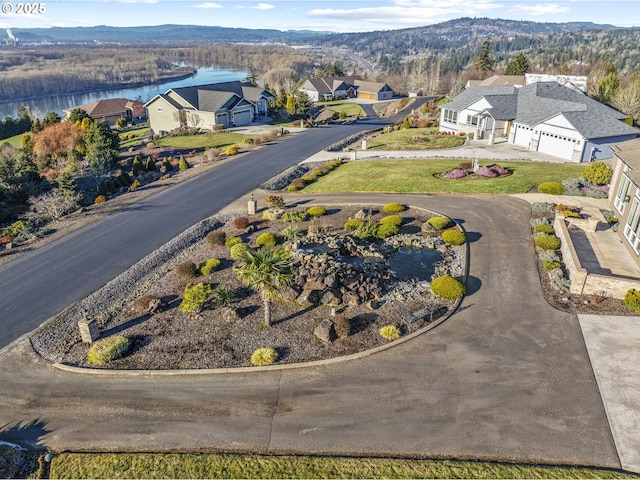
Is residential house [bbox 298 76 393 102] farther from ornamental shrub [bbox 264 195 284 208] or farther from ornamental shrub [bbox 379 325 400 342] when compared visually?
ornamental shrub [bbox 379 325 400 342]

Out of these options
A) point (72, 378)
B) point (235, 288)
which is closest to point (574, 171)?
point (235, 288)

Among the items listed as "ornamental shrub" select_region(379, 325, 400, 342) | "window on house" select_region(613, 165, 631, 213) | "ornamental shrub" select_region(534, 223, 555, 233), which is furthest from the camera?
"window on house" select_region(613, 165, 631, 213)

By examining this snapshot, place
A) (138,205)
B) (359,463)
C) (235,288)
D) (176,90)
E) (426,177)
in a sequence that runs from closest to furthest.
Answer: (359,463) < (235,288) < (138,205) < (426,177) < (176,90)

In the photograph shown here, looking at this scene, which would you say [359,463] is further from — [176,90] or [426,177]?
[176,90]

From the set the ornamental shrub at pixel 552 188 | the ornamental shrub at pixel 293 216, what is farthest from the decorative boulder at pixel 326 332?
the ornamental shrub at pixel 552 188

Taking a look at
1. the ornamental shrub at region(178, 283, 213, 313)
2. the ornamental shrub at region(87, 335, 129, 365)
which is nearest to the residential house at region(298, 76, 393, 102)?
the ornamental shrub at region(178, 283, 213, 313)
